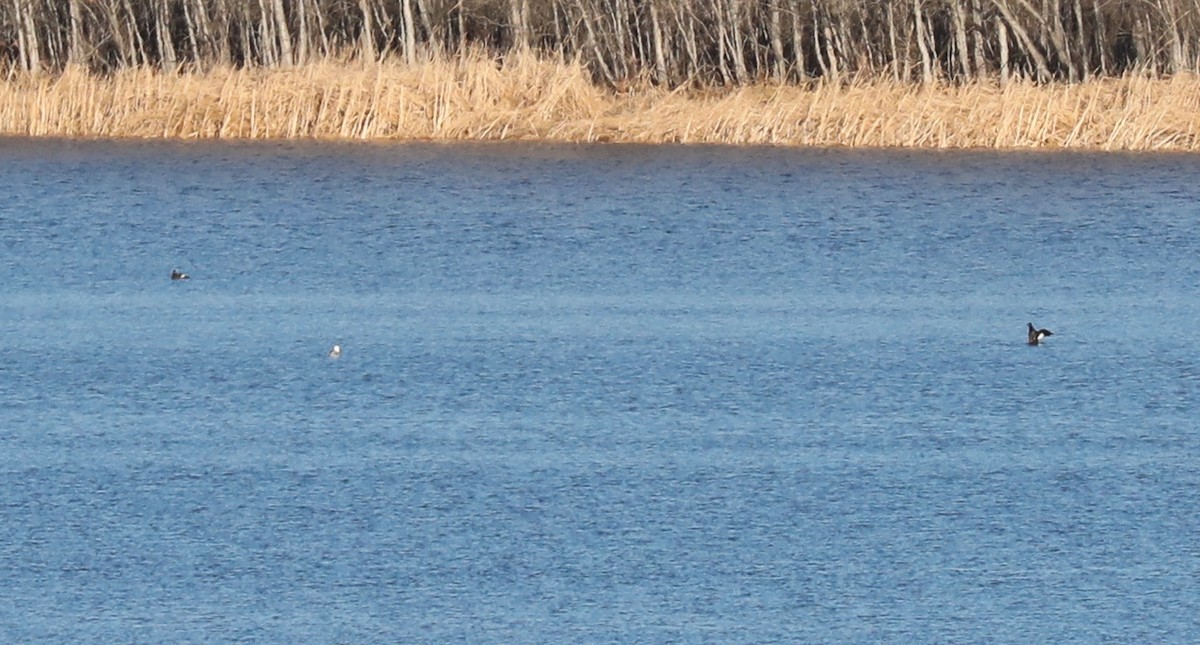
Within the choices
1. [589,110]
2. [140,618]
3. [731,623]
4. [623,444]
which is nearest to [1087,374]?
[623,444]

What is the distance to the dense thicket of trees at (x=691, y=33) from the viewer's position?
3116 centimetres

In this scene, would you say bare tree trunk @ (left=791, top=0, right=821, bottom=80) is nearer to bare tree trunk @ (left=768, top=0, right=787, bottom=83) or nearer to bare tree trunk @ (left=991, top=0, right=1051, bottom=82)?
bare tree trunk @ (left=768, top=0, right=787, bottom=83)

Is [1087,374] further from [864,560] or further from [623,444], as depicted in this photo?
[864,560]

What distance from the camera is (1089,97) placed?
26594mm

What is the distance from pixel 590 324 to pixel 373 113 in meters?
13.6

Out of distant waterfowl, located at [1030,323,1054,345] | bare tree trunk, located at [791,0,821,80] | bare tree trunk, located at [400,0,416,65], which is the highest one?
distant waterfowl, located at [1030,323,1054,345]

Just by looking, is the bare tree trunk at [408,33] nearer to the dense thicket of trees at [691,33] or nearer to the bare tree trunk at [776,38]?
the dense thicket of trees at [691,33]

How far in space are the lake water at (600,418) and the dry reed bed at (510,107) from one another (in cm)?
497

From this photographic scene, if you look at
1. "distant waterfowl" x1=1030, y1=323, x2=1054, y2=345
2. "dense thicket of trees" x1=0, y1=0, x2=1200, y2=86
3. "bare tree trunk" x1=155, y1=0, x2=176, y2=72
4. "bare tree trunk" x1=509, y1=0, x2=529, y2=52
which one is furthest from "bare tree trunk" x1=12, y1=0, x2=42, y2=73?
"distant waterfowl" x1=1030, y1=323, x2=1054, y2=345

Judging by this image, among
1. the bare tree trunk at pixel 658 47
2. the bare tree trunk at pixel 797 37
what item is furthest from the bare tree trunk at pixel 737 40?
Result: the bare tree trunk at pixel 658 47

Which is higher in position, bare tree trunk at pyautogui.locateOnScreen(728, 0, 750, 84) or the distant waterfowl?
the distant waterfowl

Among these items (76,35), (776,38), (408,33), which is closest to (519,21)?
(408,33)

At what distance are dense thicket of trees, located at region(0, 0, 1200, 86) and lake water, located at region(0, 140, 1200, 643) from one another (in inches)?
407

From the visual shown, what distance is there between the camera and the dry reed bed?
2619cm
